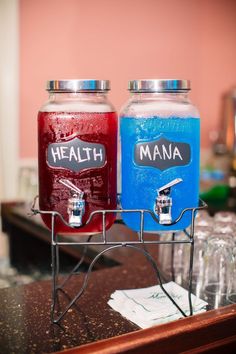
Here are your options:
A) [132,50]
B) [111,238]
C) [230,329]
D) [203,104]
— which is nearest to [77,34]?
[132,50]

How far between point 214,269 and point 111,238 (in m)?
0.61

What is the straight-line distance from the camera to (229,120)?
4.30 metres

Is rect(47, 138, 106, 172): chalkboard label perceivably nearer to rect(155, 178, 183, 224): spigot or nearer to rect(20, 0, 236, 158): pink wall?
rect(155, 178, 183, 224): spigot

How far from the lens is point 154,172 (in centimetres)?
102

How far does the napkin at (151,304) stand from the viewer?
1.10 m

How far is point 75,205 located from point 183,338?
0.33 metres

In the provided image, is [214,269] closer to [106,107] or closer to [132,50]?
[106,107]

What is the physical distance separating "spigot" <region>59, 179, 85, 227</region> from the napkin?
10.6 inches

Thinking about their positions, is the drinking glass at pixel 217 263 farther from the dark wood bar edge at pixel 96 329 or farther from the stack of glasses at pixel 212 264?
the dark wood bar edge at pixel 96 329

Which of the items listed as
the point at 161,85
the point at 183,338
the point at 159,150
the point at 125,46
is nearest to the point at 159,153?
the point at 159,150

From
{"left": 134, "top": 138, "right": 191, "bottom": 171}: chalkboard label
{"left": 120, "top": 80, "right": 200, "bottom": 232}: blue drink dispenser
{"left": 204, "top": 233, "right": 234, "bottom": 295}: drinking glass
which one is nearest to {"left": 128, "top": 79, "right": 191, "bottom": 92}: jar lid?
{"left": 120, "top": 80, "right": 200, "bottom": 232}: blue drink dispenser

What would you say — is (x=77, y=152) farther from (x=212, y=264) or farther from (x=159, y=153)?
(x=212, y=264)

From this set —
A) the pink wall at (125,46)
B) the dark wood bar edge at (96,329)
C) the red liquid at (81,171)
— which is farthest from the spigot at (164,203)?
the pink wall at (125,46)

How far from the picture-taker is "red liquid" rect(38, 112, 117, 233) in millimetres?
1001
